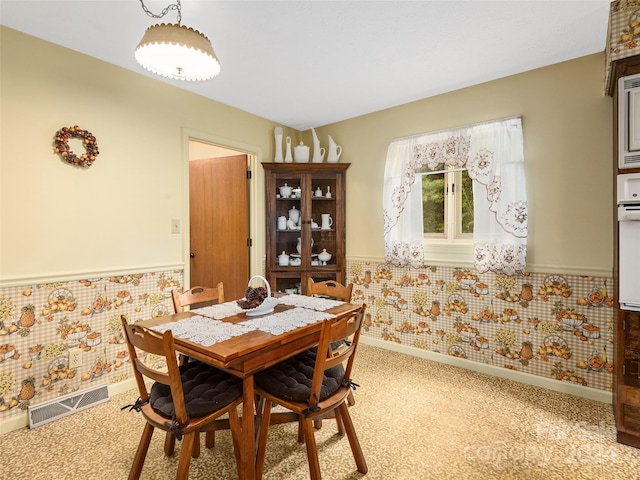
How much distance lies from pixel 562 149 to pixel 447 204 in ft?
3.13

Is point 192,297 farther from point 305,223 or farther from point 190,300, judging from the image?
point 305,223

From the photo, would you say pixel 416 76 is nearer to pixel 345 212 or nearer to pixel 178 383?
pixel 345 212

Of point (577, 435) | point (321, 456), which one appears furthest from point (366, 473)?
point (577, 435)

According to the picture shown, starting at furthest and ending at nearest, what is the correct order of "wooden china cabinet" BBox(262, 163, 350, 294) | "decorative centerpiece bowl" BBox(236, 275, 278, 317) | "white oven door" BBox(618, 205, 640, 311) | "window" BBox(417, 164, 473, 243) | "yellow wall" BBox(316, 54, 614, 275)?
1. "wooden china cabinet" BBox(262, 163, 350, 294)
2. "window" BBox(417, 164, 473, 243)
3. "yellow wall" BBox(316, 54, 614, 275)
4. "decorative centerpiece bowl" BBox(236, 275, 278, 317)
5. "white oven door" BBox(618, 205, 640, 311)

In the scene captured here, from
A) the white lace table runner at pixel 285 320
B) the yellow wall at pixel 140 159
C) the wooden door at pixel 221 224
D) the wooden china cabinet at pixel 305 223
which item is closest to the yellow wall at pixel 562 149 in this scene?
the yellow wall at pixel 140 159

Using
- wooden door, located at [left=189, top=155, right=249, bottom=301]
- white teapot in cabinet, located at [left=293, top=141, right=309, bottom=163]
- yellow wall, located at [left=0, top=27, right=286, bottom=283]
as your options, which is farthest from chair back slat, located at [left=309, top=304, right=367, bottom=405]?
white teapot in cabinet, located at [left=293, top=141, right=309, bottom=163]

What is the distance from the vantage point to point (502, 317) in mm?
2777

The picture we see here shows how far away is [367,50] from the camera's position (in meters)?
2.32

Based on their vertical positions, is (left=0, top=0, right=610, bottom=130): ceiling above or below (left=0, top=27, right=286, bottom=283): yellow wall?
above

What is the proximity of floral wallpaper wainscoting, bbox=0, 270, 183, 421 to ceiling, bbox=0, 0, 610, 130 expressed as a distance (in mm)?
1642

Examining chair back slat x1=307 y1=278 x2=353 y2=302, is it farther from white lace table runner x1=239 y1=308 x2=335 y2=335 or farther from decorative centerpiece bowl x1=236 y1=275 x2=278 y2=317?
decorative centerpiece bowl x1=236 y1=275 x2=278 y2=317

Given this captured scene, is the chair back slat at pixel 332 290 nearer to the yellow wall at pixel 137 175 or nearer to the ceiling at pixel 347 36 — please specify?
the yellow wall at pixel 137 175

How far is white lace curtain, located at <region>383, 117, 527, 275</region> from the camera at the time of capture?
2637 millimetres

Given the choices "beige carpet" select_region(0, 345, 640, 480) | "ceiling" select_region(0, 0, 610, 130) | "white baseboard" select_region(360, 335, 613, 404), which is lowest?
"beige carpet" select_region(0, 345, 640, 480)
